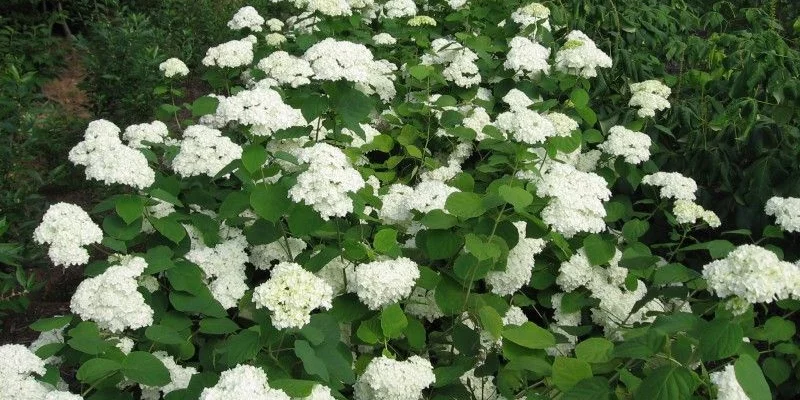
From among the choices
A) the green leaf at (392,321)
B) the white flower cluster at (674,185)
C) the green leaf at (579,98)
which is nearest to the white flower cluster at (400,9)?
the green leaf at (579,98)

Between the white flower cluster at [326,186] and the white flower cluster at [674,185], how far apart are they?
160cm

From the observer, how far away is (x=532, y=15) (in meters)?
4.55

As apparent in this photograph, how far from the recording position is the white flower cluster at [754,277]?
80.1 inches

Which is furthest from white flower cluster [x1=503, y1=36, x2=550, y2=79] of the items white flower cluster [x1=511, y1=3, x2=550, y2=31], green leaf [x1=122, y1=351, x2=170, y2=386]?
green leaf [x1=122, y1=351, x2=170, y2=386]

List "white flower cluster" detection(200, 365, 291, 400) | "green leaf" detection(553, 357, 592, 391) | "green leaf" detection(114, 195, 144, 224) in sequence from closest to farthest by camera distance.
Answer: "white flower cluster" detection(200, 365, 291, 400)
"green leaf" detection(553, 357, 592, 391)
"green leaf" detection(114, 195, 144, 224)

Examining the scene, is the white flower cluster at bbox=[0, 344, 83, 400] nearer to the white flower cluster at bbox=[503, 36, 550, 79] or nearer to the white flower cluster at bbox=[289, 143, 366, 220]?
the white flower cluster at bbox=[289, 143, 366, 220]

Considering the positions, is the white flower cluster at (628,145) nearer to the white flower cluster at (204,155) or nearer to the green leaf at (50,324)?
the white flower cluster at (204,155)

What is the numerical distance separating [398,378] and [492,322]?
41 cm

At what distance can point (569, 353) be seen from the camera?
9.48ft

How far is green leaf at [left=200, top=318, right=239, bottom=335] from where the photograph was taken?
8.20 ft

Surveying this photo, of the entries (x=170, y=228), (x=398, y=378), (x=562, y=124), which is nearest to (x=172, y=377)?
(x=170, y=228)

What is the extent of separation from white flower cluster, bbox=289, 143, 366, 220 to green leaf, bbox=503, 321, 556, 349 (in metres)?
0.73

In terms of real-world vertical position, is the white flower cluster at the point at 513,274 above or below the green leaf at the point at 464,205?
below

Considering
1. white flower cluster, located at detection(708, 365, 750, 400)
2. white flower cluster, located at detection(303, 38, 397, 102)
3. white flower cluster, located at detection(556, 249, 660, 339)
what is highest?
white flower cluster, located at detection(303, 38, 397, 102)
